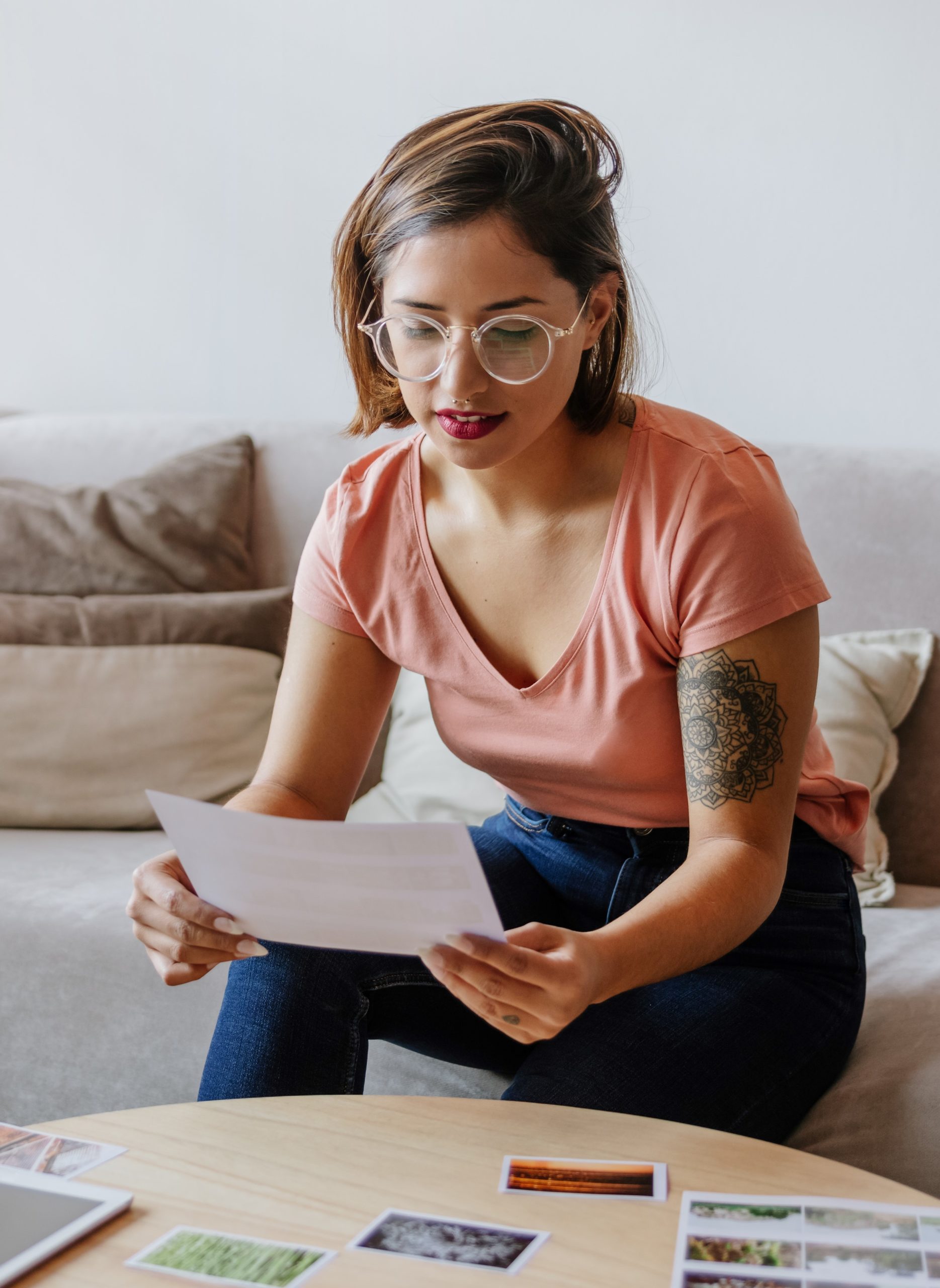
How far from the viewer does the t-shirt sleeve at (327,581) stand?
4.25 feet

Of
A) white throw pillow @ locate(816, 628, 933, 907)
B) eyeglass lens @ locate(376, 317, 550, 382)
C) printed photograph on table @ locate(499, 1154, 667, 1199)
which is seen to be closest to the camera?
printed photograph on table @ locate(499, 1154, 667, 1199)

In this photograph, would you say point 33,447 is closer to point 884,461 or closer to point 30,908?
point 30,908

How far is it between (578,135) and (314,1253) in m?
0.94

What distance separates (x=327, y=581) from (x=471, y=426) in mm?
288

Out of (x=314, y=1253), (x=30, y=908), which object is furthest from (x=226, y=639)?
(x=314, y=1253)

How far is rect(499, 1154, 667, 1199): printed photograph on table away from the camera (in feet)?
2.54

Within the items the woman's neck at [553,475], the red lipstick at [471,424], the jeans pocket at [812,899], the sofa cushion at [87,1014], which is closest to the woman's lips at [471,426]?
the red lipstick at [471,424]

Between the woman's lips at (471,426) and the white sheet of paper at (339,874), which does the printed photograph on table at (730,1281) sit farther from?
the woman's lips at (471,426)

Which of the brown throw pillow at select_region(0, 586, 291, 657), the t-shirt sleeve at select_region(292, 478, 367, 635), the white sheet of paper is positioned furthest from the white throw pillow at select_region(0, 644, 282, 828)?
the white sheet of paper

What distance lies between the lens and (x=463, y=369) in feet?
3.48

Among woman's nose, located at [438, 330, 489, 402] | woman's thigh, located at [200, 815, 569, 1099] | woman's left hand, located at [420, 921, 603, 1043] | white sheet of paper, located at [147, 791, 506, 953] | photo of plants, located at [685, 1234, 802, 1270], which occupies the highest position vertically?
woman's nose, located at [438, 330, 489, 402]

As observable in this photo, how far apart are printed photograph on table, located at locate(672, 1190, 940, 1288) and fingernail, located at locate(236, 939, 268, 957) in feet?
1.24

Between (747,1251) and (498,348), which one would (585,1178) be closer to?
(747,1251)

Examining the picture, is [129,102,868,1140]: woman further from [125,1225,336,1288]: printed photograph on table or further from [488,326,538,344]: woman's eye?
[125,1225,336,1288]: printed photograph on table
